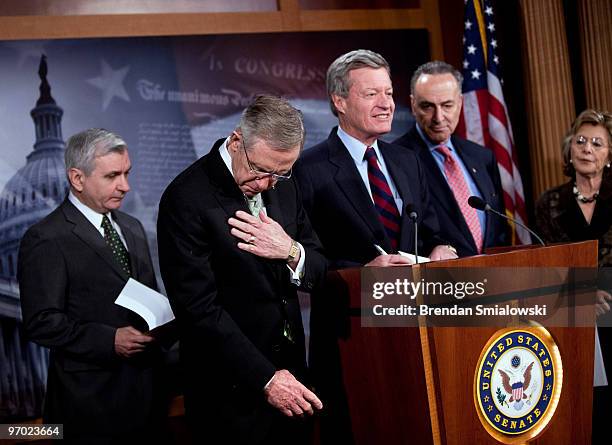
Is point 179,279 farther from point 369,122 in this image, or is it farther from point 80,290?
point 369,122

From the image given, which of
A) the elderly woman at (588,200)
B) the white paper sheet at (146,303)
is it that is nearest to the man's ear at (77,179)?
the white paper sheet at (146,303)

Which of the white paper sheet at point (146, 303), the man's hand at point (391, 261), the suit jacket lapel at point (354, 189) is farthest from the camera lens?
the suit jacket lapel at point (354, 189)

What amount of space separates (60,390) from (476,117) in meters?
2.97

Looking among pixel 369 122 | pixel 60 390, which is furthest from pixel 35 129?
pixel 369 122

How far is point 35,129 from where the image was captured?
420 cm

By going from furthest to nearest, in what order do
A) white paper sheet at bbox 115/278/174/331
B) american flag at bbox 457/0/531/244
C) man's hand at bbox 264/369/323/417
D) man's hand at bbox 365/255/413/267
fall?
american flag at bbox 457/0/531/244, white paper sheet at bbox 115/278/174/331, man's hand at bbox 365/255/413/267, man's hand at bbox 264/369/323/417

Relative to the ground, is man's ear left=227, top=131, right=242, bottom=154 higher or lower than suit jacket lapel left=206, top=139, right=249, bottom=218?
higher

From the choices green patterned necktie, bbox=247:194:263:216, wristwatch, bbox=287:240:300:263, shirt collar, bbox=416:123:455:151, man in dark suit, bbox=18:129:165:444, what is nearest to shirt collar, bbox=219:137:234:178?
green patterned necktie, bbox=247:194:263:216

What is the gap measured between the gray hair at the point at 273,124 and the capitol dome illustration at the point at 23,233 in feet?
7.00

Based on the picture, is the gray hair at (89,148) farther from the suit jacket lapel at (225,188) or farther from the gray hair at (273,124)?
the gray hair at (273,124)

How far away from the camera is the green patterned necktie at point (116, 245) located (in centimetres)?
304

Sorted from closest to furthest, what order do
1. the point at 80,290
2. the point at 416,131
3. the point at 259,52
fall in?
the point at 80,290, the point at 416,131, the point at 259,52

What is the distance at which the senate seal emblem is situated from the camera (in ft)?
7.48

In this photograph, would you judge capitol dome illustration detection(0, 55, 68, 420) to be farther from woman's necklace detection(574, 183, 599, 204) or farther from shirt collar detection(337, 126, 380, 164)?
woman's necklace detection(574, 183, 599, 204)
